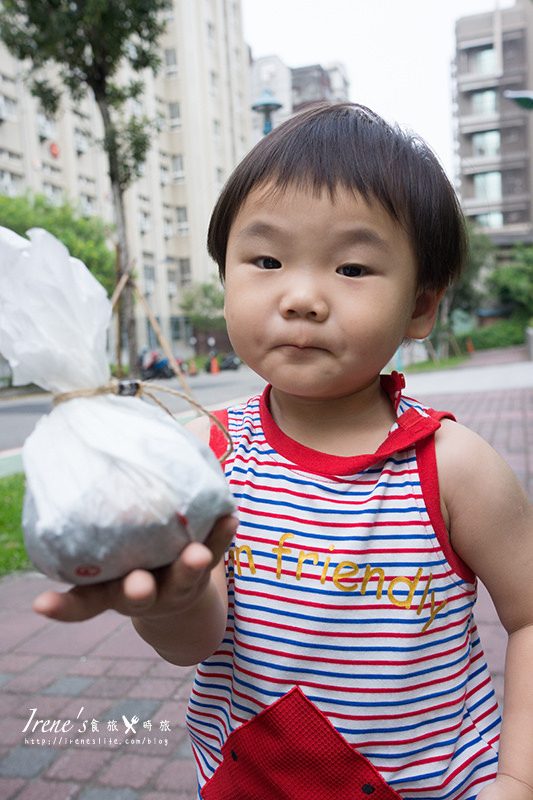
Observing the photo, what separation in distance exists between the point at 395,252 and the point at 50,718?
2.35 metres

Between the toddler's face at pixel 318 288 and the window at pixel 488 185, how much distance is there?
47.8 m

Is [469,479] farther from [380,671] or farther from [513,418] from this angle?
[513,418]

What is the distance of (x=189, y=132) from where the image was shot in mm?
42250

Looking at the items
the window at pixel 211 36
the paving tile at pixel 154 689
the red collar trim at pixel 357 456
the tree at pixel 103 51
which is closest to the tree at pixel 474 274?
the tree at pixel 103 51

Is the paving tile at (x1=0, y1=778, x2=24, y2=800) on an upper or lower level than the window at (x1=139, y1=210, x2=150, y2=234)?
lower

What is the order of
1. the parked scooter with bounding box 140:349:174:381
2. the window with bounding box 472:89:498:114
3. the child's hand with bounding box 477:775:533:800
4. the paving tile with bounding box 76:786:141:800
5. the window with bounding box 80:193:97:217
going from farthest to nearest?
1. the window with bounding box 472:89:498:114
2. the window with bounding box 80:193:97:217
3. the parked scooter with bounding box 140:349:174:381
4. the paving tile with bounding box 76:786:141:800
5. the child's hand with bounding box 477:775:533:800

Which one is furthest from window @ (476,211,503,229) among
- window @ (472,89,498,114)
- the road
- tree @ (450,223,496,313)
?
the road

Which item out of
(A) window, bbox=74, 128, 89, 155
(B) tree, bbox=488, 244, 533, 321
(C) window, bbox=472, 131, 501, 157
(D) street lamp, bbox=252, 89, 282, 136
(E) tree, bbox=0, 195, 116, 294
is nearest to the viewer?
(D) street lamp, bbox=252, 89, 282, 136

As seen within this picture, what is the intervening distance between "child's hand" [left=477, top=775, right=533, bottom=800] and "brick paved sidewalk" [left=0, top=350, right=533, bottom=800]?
1.48 meters

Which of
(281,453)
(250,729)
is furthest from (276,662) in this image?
(281,453)

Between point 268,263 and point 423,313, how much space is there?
324 mm

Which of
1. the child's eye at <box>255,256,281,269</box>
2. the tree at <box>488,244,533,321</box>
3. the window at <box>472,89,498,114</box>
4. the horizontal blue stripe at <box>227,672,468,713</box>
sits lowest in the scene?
the horizontal blue stripe at <box>227,672,468,713</box>

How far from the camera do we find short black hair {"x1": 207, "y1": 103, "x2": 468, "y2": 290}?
1.07 m

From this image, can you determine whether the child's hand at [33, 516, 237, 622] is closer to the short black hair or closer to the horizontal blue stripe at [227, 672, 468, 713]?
the horizontal blue stripe at [227, 672, 468, 713]
